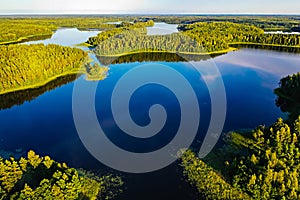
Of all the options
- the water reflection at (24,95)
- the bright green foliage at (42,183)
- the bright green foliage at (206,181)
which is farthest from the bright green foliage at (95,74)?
the bright green foliage at (42,183)

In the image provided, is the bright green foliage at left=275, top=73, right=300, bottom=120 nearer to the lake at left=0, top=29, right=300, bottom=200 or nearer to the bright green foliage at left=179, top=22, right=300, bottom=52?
the lake at left=0, top=29, right=300, bottom=200

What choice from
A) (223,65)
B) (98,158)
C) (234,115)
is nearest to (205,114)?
(234,115)

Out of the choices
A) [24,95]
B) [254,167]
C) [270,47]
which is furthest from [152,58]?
[254,167]

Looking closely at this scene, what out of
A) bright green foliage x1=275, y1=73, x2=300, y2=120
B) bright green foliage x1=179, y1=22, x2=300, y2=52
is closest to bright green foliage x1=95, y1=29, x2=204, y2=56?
bright green foliage x1=179, y1=22, x2=300, y2=52

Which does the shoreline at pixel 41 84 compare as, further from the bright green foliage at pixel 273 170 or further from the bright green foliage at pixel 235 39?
the bright green foliage at pixel 235 39

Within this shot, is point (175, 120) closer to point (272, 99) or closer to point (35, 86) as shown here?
point (272, 99)
